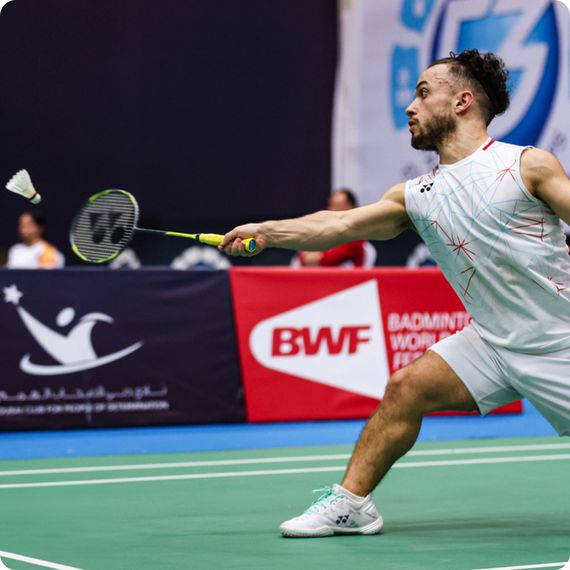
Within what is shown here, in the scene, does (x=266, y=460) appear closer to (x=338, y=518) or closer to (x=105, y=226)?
(x=105, y=226)

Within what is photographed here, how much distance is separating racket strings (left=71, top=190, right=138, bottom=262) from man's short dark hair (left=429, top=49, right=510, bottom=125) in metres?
1.40

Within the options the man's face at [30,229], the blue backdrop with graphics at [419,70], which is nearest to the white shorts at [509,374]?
the man's face at [30,229]

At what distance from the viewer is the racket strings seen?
A: 519 centimetres

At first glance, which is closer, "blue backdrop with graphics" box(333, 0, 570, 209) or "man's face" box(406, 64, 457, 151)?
"man's face" box(406, 64, 457, 151)

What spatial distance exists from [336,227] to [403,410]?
703 mm

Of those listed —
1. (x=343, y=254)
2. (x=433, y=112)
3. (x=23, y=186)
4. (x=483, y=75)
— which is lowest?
(x=343, y=254)

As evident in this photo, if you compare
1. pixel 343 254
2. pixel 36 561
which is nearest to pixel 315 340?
pixel 343 254

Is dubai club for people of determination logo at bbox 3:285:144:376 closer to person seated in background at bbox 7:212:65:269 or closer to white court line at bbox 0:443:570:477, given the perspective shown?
white court line at bbox 0:443:570:477

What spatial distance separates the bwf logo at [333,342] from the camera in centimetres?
831

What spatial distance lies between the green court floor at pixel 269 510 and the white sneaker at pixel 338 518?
0.05 metres

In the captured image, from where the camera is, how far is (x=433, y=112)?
457 cm

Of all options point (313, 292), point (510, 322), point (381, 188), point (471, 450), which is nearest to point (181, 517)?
point (510, 322)

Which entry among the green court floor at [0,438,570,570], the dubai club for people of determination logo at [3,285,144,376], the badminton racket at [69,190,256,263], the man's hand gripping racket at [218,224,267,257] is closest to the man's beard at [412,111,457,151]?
the man's hand gripping racket at [218,224,267,257]

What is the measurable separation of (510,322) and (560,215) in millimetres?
417
